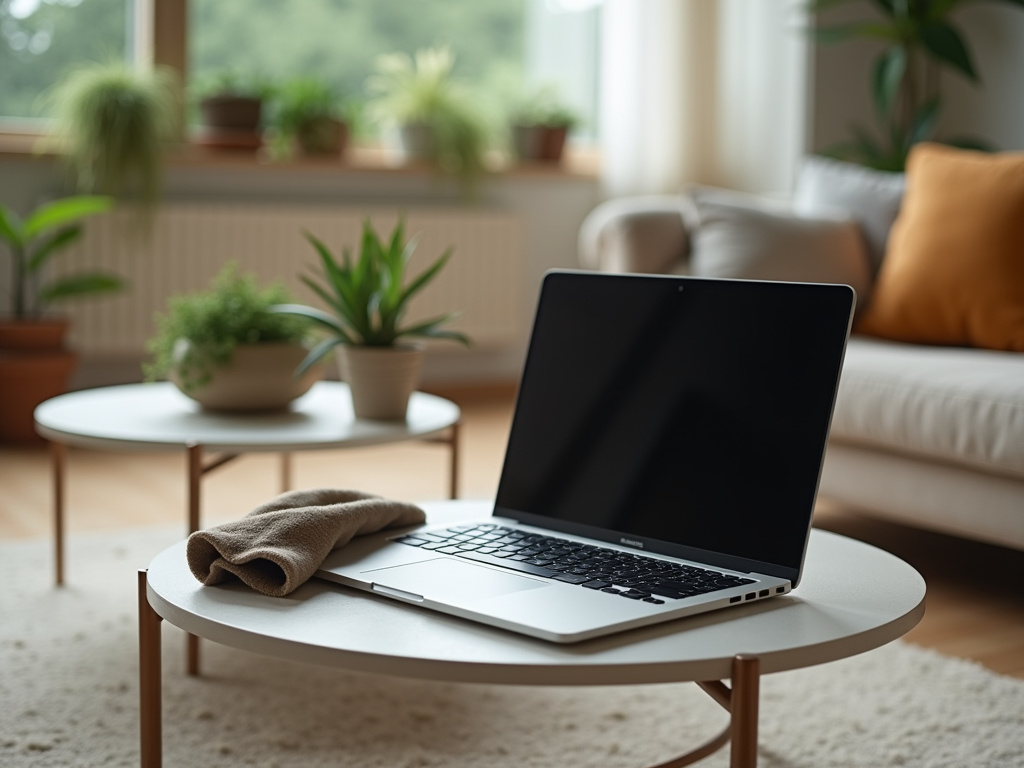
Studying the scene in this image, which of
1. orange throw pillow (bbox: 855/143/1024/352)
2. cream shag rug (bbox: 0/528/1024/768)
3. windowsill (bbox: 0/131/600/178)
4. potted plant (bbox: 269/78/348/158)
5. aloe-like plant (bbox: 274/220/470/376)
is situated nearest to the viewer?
cream shag rug (bbox: 0/528/1024/768)

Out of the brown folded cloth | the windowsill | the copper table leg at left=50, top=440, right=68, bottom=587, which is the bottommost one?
the copper table leg at left=50, top=440, right=68, bottom=587

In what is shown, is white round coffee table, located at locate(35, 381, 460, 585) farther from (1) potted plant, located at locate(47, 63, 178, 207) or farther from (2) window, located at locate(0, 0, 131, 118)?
(2) window, located at locate(0, 0, 131, 118)

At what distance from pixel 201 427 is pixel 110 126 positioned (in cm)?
218

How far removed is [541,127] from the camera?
15.6ft

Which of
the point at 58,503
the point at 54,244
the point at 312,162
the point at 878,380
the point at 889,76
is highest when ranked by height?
the point at 889,76

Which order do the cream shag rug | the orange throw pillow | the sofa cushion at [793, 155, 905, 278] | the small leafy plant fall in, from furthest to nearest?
the sofa cushion at [793, 155, 905, 278]
the orange throw pillow
the small leafy plant
the cream shag rug

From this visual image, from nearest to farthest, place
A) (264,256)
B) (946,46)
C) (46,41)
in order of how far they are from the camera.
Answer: (946,46) → (46,41) → (264,256)

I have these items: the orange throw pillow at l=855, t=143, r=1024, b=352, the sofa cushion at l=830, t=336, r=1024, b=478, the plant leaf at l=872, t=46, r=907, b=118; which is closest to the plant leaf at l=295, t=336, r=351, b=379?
the sofa cushion at l=830, t=336, r=1024, b=478

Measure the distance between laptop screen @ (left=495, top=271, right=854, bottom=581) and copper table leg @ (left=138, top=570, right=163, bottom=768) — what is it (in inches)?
14.7

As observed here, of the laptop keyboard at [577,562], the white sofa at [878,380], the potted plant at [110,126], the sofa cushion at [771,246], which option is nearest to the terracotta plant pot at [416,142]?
the potted plant at [110,126]

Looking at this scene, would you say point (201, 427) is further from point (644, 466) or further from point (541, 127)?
point (541, 127)

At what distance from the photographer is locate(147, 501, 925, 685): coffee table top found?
866mm

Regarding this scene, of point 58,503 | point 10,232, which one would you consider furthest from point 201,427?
point 10,232

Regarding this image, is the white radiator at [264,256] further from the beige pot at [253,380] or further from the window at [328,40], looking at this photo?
the beige pot at [253,380]
